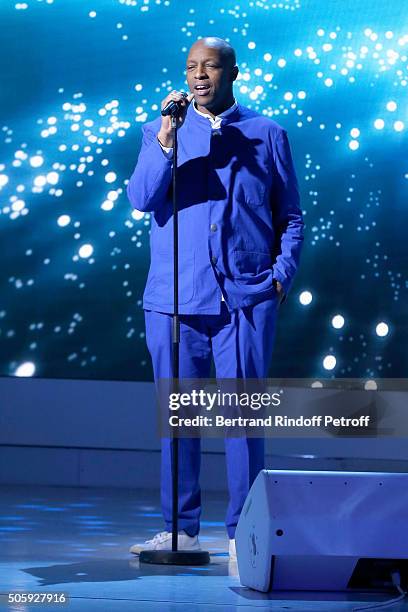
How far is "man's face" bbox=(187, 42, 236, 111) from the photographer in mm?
3426

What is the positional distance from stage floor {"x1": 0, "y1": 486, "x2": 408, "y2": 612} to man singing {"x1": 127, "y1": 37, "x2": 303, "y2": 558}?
0.81 feet

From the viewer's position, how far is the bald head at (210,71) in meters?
3.43

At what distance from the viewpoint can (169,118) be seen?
333cm

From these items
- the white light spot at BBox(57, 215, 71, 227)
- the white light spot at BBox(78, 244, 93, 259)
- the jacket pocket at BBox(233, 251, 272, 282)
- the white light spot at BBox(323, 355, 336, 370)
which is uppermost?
the white light spot at BBox(57, 215, 71, 227)

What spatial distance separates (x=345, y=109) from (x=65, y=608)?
11.3 ft

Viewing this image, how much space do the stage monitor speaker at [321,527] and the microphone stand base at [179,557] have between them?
424 millimetres

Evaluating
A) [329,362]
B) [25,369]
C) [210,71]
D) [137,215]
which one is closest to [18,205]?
[137,215]

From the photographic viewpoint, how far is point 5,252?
5.50 m

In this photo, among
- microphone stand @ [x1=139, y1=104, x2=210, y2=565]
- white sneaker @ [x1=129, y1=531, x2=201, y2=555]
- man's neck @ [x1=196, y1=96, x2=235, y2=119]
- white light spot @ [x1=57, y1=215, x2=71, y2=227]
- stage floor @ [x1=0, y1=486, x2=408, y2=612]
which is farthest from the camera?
white light spot @ [x1=57, y1=215, x2=71, y2=227]

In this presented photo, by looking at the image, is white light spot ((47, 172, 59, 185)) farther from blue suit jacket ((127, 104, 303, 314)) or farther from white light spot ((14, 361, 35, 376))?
blue suit jacket ((127, 104, 303, 314))

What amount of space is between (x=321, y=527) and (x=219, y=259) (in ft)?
3.29

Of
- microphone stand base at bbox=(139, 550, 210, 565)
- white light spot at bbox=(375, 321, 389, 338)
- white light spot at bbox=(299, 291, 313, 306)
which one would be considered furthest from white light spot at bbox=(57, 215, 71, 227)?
microphone stand base at bbox=(139, 550, 210, 565)

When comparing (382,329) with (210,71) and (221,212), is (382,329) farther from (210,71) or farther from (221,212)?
(210,71)

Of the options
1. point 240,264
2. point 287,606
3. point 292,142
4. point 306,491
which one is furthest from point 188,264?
point 292,142
